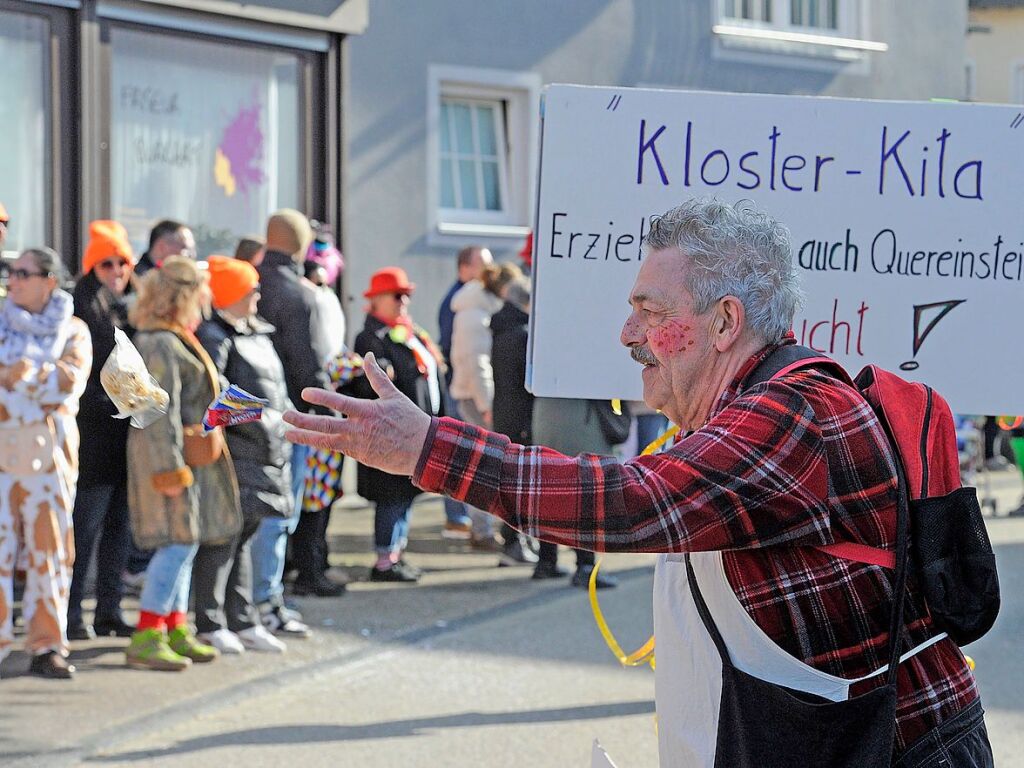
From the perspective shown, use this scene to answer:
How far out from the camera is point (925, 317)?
399 centimetres

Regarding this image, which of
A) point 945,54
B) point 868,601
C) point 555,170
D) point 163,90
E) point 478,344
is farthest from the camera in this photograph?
point 945,54

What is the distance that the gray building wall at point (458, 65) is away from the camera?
→ 1305cm

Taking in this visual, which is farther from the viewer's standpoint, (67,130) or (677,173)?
(67,130)

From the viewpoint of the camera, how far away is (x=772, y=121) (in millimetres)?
3916

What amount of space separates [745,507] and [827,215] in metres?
1.95

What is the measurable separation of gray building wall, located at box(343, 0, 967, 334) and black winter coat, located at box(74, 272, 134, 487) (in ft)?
15.9

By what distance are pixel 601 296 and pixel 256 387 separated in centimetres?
315

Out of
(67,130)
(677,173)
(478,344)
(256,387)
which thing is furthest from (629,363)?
(67,130)

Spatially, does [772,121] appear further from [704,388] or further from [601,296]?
[704,388]

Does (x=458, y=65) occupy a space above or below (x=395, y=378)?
above

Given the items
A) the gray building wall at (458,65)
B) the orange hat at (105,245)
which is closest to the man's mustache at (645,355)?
the orange hat at (105,245)

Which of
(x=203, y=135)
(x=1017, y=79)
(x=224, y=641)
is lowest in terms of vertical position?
(x=224, y=641)

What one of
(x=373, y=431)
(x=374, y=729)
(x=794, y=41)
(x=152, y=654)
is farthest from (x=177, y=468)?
(x=794, y=41)

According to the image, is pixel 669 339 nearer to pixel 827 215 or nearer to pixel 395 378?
pixel 827 215
